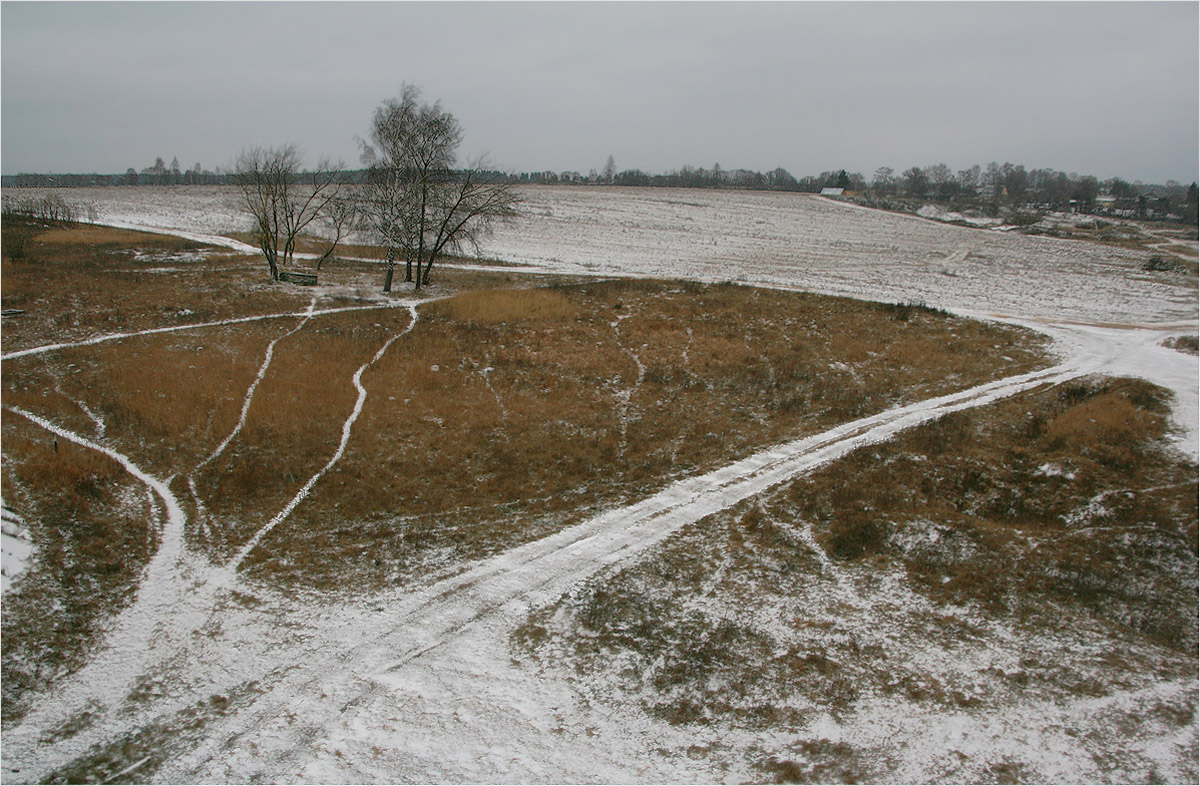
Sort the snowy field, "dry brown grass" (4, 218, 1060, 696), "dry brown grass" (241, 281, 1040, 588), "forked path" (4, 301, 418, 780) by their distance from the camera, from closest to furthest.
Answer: "forked path" (4, 301, 418, 780) → "dry brown grass" (241, 281, 1040, 588) → "dry brown grass" (4, 218, 1060, 696) → the snowy field

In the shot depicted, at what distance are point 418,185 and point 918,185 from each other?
153 meters

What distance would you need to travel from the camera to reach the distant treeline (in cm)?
11094

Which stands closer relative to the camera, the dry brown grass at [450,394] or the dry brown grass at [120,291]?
the dry brown grass at [450,394]

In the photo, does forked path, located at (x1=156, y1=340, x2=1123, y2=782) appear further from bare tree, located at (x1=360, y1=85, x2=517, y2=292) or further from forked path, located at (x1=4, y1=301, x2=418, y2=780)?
bare tree, located at (x1=360, y1=85, x2=517, y2=292)

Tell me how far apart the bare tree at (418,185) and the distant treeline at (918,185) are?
61.9 meters

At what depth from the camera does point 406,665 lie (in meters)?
9.85

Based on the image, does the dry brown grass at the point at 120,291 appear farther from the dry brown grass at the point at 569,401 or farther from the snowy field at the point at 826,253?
the snowy field at the point at 826,253

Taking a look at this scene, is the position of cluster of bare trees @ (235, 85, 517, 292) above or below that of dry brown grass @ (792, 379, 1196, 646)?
above

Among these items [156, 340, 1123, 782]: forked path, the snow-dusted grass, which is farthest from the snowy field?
[156, 340, 1123, 782]: forked path

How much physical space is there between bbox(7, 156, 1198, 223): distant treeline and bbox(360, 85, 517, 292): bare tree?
6193 centimetres

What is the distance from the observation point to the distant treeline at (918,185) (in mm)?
110938

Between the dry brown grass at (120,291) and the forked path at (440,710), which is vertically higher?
the dry brown grass at (120,291)

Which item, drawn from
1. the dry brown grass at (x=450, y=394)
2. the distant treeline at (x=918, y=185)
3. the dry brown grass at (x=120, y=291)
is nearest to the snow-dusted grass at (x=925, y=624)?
the dry brown grass at (x=450, y=394)

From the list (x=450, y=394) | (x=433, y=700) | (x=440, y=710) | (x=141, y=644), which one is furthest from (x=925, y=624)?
(x=450, y=394)
